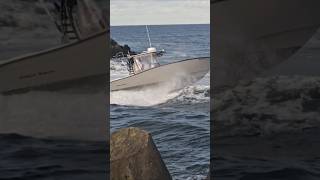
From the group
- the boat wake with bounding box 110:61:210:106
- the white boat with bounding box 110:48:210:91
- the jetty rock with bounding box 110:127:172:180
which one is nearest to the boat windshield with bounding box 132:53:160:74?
the white boat with bounding box 110:48:210:91

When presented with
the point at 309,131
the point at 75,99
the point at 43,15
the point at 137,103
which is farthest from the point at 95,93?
the point at 137,103

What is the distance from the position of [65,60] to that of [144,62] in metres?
12.7

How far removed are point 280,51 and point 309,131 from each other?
2.16 ft

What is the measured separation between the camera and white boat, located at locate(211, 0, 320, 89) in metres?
3.68

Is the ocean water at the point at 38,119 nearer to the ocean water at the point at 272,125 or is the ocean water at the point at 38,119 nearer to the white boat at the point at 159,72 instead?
the ocean water at the point at 272,125

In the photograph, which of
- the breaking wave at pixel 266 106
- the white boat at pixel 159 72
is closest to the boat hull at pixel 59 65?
the breaking wave at pixel 266 106

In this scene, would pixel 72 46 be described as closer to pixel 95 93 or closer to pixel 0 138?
pixel 95 93

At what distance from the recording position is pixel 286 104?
3.77m

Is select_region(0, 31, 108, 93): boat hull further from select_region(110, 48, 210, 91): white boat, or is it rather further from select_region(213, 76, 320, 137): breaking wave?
select_region(110, 48, 210, 91): white boat

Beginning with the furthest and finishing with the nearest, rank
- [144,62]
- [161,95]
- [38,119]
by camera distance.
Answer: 1. [161,95]
2. [144,62]
3. [38,119]

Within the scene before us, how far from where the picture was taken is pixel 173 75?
16.8 m

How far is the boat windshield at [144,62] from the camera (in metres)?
15.9

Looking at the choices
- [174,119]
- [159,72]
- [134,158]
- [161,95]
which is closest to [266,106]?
[134,158]

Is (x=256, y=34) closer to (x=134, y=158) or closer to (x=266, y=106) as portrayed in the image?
(x=266, y=106)
